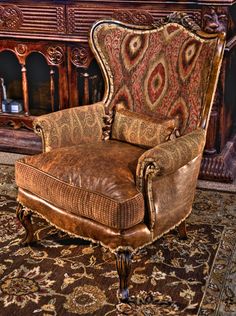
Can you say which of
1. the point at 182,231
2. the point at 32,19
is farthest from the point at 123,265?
the point at 32,19

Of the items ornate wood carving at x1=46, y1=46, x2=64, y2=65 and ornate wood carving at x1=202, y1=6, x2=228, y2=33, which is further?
ornate wood carving at x1=46, y1=46, x2=64, y2=65

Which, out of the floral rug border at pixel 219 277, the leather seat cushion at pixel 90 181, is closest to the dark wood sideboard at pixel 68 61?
the floral rug border at pixel 219 277

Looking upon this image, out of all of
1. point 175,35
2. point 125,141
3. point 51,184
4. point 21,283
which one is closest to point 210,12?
point 175,35

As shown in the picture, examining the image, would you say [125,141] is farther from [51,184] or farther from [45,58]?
[45,58]

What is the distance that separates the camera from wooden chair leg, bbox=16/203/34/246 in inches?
107

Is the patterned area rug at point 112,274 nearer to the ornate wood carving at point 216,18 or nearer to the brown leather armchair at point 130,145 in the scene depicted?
the brown leather armchair at point 130,145

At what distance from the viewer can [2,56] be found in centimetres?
429

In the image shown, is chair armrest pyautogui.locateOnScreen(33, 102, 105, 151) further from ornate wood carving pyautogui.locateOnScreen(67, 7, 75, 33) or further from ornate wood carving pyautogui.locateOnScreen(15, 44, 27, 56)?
ornate wood carving pyautogui.locateOnScreen(15, 44, 27, 56)

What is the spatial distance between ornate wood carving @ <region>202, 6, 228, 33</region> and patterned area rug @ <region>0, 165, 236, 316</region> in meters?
1.06

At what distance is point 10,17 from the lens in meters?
3.84

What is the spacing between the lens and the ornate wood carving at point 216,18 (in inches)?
129

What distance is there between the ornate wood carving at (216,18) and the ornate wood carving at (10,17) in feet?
4.11

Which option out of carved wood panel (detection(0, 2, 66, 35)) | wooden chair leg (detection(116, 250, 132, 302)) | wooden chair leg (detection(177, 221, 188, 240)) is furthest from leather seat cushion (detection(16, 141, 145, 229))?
carved wood panel (detection(0, 2, 66, 35))

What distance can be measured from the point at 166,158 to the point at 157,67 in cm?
71
